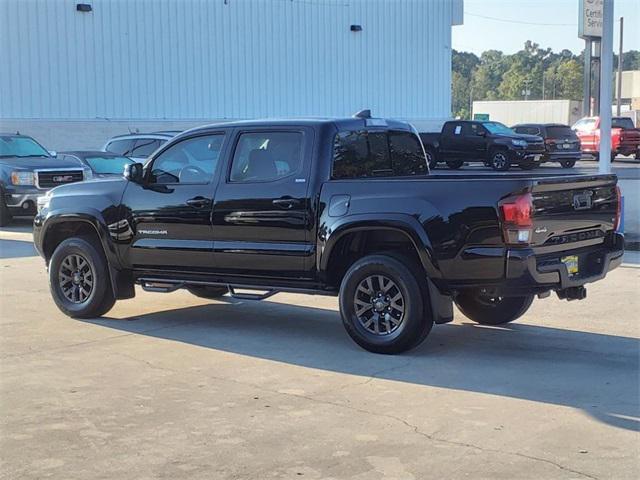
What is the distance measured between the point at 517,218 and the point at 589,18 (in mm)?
46632

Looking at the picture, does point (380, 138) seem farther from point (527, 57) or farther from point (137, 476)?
point (527, 57)

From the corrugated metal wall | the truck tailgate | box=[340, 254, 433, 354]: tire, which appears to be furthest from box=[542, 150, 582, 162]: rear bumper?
box=[340, 254, 433, 354]: tire

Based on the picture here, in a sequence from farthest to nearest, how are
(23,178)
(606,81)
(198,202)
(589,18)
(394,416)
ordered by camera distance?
(589,18)
(23,178)
(606,81)
(198,202)
(394,416)

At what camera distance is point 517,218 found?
6125 millimetres

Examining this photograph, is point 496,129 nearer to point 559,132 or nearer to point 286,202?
point 559,132

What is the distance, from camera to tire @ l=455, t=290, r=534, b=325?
25.5 ft

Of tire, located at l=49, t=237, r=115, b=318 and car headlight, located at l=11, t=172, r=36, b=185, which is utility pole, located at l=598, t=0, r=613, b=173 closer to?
tire, located at l=49, t=237, r=115, b=318

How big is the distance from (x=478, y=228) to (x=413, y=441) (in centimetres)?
199

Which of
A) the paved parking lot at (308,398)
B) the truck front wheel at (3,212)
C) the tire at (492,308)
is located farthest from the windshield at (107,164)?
the tire at (492,308)

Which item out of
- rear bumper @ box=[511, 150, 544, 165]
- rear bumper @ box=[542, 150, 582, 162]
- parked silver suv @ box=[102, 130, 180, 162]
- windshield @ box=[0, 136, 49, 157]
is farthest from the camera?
rear bumper @ box=[542, 150, 582, 162]

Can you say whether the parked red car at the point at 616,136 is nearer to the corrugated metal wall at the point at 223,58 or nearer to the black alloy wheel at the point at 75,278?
the corrugated metal wall at the point at 223,58

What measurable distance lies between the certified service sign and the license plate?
146 feet

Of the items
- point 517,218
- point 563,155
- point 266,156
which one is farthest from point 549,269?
point 563,155

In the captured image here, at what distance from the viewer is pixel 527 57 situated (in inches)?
6417
